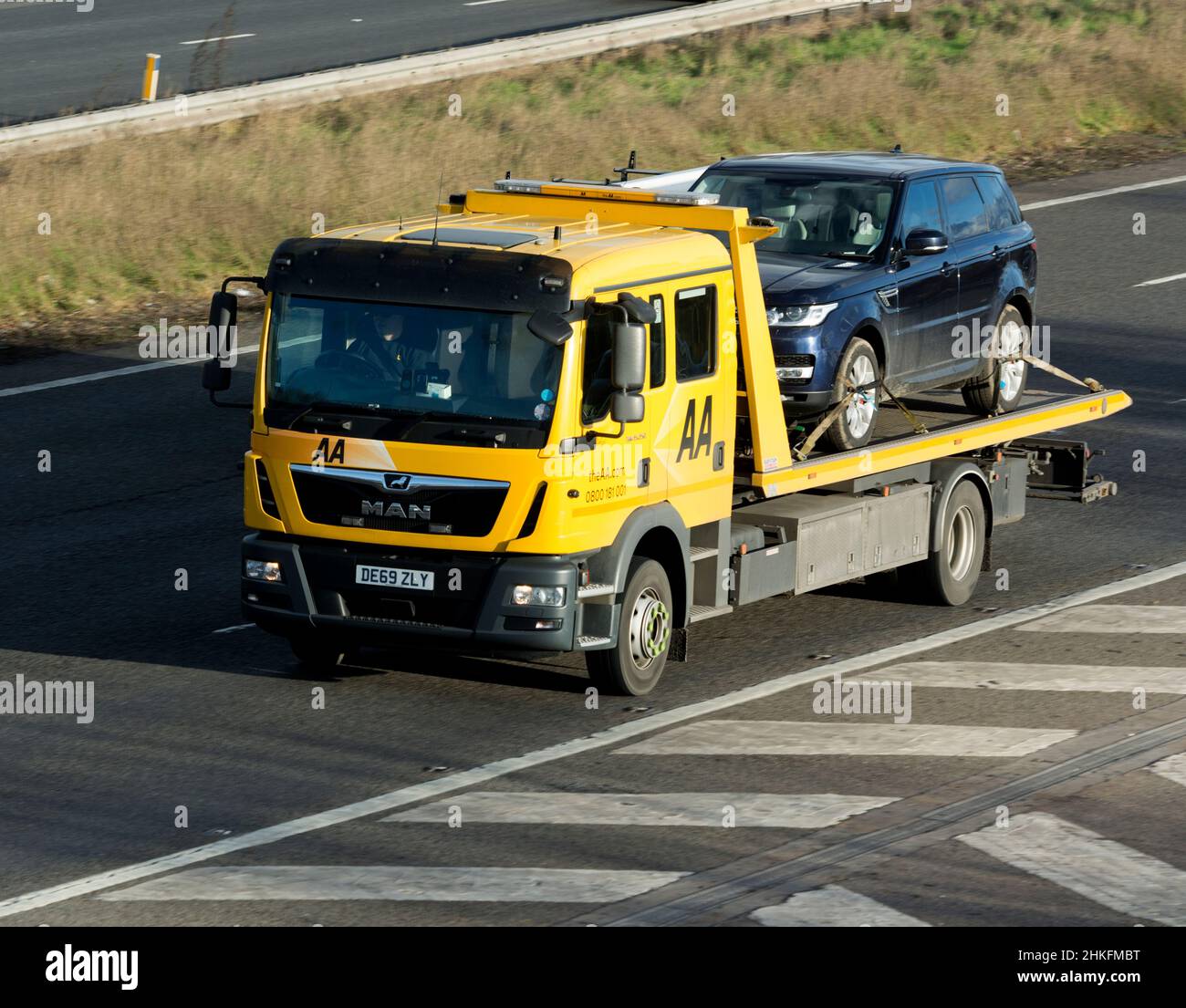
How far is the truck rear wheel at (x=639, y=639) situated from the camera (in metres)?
11.5

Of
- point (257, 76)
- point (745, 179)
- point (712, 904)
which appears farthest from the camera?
point (257, 76)

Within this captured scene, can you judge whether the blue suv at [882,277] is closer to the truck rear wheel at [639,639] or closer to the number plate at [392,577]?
the truck rear wheel at [639,639]

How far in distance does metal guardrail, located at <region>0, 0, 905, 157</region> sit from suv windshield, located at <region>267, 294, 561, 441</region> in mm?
13545

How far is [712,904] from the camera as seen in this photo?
867 cm

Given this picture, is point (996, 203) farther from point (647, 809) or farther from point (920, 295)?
point (647, 809)

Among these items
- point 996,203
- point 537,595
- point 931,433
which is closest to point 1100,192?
point 996,203

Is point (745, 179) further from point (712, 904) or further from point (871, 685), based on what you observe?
point (712, 904)

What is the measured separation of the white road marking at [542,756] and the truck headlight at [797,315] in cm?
211

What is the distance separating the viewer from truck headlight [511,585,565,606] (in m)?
11.0

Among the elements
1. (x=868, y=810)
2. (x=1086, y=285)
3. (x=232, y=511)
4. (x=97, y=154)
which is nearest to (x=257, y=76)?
(x=97, y=154)

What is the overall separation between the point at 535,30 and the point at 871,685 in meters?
22.1

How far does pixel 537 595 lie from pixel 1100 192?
1882cm

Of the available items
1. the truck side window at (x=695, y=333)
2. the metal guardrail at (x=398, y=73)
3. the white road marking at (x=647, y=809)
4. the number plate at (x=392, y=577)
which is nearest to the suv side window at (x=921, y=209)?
the truck side window at (x=695, y=333)
